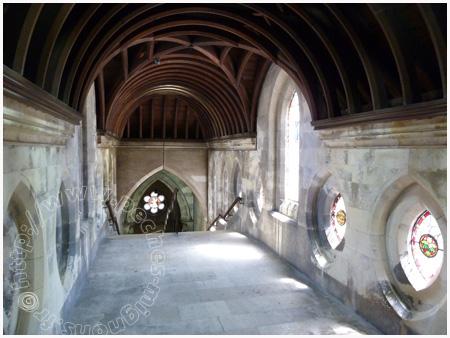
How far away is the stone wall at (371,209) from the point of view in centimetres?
344

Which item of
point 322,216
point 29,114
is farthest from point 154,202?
point 29,114

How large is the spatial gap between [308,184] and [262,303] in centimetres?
219

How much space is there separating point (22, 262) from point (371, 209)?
382 centimetres

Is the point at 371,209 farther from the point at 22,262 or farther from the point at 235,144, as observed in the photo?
the point at 235,144

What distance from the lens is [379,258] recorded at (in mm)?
4223

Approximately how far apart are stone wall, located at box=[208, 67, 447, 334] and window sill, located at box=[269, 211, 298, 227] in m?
0.02

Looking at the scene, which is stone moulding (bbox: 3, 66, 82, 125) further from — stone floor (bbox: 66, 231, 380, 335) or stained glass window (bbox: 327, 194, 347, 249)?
stained glass window (bbox: 327, 194, 347, 249)

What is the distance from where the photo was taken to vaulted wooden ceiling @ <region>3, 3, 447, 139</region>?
3064mm

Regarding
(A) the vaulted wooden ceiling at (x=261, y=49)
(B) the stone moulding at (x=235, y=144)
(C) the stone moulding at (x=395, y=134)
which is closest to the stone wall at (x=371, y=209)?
(C) the stone moulding at (x=395, y=134)

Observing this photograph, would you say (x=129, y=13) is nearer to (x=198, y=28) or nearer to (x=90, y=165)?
(x=198, y=28)

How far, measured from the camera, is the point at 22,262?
295 cm

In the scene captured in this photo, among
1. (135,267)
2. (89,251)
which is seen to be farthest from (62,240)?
(135,267)

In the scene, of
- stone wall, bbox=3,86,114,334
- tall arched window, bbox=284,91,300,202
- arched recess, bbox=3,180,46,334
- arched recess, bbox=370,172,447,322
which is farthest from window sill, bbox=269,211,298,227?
arched recess, bbox=3,180,46,334

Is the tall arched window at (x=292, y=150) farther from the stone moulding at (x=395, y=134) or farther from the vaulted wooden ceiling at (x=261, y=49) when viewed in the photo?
the stone moulding at (x=395, y=134)
